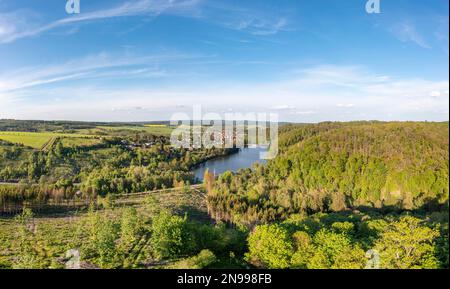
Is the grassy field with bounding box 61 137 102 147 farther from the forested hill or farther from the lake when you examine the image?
the forested hill

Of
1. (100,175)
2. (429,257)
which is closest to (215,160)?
(100,175)

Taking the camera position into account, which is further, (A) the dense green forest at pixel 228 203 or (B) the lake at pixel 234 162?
(B) the lake at pixel 234 162

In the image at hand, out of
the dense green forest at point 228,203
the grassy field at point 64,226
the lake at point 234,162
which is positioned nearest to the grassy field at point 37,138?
the dense green forest at point 228,203

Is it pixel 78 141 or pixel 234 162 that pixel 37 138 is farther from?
pixel 234 162

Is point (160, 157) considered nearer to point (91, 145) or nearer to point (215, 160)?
point (91, 145)

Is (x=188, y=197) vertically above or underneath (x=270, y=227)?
underneath

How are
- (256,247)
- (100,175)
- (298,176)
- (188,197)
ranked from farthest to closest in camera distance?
(298,176)
(100,175)
(188,197)
(256,247)

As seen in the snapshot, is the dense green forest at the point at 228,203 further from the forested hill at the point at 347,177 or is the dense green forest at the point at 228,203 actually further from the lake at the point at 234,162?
the lake at the point at 234,162
